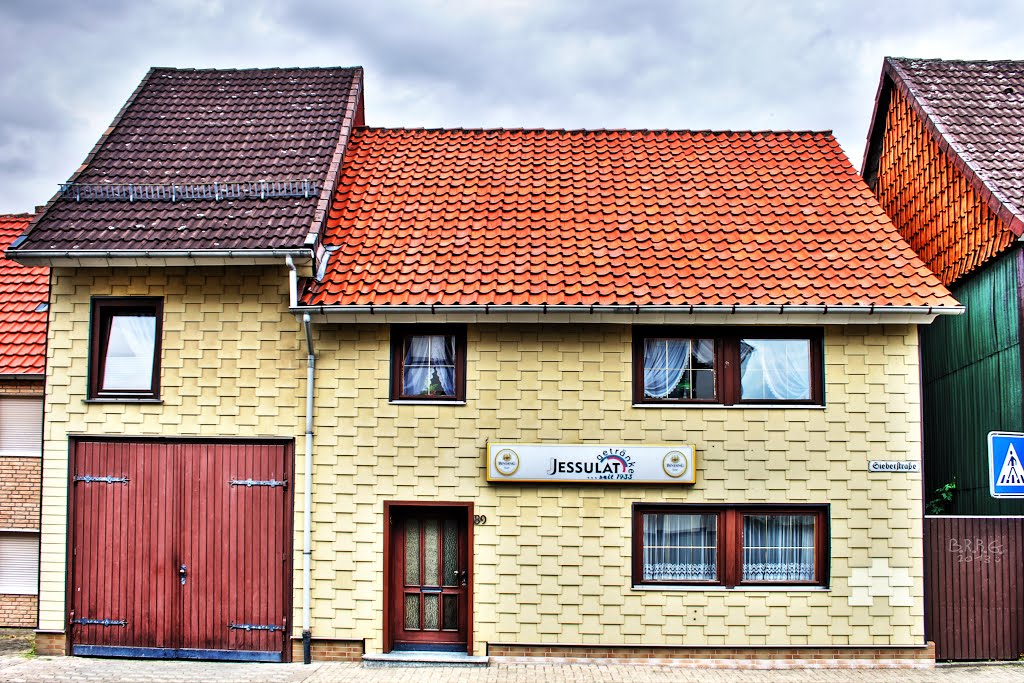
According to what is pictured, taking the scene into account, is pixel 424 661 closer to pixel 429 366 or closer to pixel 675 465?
pixel 429 366

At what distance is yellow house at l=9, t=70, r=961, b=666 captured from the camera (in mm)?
11922

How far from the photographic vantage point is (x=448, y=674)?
11.4 m

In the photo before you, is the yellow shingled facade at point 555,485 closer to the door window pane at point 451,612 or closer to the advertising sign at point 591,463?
the advertising sign at point 591,463

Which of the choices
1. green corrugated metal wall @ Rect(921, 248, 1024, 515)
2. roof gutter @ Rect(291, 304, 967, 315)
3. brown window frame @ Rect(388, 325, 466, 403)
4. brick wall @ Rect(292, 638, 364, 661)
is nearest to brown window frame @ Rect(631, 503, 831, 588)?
roof gutter @ Rect(291, 304, 967, 315)

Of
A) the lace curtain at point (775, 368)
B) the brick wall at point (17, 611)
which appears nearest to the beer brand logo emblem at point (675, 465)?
the lace curtain at point (775, 368)

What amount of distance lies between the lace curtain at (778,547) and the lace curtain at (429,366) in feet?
13.8

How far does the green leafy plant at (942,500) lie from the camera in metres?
13.9

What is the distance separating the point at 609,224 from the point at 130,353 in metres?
6.72

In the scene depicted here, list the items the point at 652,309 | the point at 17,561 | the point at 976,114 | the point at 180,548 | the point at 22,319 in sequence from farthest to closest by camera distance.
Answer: the point at 976,114
the point at 22,319
the point at 17,561
the point at 180,548
the point at 652,309

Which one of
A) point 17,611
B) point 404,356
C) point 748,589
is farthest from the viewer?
point 17,611

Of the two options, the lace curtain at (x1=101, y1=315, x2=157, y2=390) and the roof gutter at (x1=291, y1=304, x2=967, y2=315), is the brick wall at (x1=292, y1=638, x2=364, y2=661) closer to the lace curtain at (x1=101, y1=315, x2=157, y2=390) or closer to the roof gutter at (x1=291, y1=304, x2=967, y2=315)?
the lace curtain at (x1=101, y1=315, x2=157, y2=390)

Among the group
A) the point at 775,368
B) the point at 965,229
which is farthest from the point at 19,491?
the point at 965,229

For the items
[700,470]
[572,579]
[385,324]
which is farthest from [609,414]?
[385,324]

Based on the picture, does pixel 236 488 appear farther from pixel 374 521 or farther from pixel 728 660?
pixel 728 660
